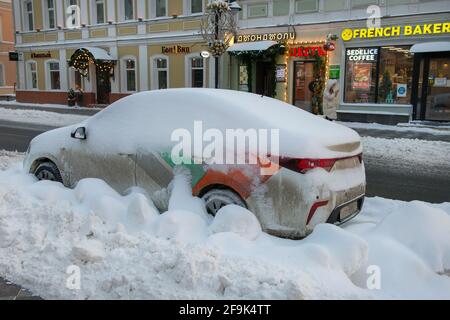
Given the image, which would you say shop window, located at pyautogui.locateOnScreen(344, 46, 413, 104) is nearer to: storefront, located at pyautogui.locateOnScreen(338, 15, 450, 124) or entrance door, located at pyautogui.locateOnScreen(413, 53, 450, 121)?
storefront, located at pyautogui.locateOnScreen(338, 15, 450, 124)

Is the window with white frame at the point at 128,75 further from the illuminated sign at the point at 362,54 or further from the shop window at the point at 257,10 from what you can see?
the illuminated sign at the point at 362,54

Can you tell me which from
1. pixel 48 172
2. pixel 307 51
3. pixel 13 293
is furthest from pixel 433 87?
pixel 13 293

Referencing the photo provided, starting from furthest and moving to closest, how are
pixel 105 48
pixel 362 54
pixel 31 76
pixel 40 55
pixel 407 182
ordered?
pixel 31 76 < pixel 40 55 < pixel 105 48 < pixel 362 54 < pixel 407 182

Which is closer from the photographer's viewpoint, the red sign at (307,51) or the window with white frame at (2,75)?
the red sign at (307,51)

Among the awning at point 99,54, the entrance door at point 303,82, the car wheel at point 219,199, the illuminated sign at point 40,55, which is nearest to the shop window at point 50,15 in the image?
the illuminated sign at point 40,55

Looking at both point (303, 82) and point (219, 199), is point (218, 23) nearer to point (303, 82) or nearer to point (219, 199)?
point (303, 82)

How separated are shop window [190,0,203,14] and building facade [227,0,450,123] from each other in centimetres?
285

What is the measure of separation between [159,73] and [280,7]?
303 inches

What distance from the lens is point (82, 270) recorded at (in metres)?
3.91

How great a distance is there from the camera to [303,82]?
1941 centimetres

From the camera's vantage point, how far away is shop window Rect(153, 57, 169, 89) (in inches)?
933

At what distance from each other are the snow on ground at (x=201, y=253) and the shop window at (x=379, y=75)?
13182 mm

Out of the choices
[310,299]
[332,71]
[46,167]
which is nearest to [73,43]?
[332,71]

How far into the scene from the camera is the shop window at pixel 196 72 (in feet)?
73.5
